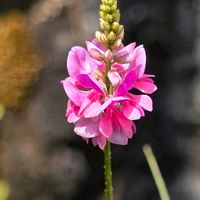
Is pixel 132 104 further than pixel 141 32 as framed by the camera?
No

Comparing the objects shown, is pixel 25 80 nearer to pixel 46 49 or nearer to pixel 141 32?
pixel 46 49

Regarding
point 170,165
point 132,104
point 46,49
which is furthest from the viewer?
point 170,165

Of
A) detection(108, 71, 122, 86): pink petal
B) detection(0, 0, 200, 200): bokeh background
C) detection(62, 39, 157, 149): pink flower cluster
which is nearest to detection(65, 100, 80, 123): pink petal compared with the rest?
detection(62, 39, 157, 149): pink flower cluster

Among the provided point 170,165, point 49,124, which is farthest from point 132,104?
point 170,165

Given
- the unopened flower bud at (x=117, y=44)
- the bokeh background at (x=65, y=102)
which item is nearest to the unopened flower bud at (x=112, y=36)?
the unopened flower bud at (x=117, y=44)

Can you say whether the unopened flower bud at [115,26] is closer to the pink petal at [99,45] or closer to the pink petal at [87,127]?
the pink petal at [99,45]

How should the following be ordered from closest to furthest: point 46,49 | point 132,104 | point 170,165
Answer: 1. point 132,104
2. point 46,49
3. point 170,165

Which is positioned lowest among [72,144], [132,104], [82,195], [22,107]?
[132,104]
